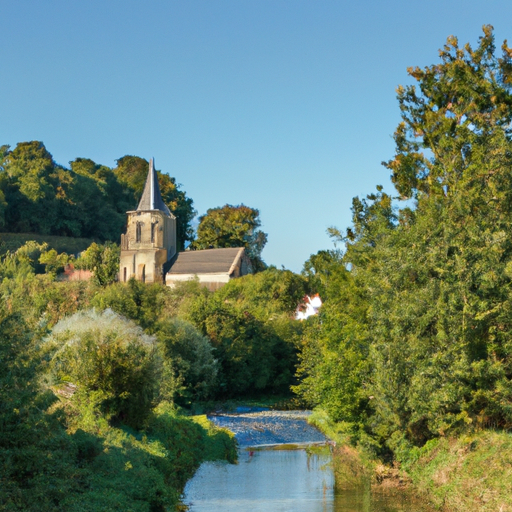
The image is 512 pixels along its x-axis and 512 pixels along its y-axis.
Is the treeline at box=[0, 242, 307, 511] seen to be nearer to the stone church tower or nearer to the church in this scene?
the church

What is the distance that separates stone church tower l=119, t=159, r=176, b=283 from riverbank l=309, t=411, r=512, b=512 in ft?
212

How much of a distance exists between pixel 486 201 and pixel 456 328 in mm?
4627

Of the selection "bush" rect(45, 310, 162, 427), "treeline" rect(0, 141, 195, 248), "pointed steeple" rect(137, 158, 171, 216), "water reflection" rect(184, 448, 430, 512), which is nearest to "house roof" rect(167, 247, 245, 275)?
"pointed steeple" rect(137, 158, 171, 216)

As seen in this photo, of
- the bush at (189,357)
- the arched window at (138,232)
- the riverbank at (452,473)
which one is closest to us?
the riverbank at (452,473)

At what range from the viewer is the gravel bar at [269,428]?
40375 millimetres

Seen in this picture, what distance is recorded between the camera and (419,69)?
30438 millimetres

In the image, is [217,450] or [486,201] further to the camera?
[217,450]

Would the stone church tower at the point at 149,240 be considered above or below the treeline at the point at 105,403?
above

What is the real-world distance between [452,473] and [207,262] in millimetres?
69563

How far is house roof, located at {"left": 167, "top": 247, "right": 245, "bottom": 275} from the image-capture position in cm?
8881

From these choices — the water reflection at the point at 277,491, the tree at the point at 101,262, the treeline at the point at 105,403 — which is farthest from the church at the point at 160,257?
the water reflection at the point at 277,491

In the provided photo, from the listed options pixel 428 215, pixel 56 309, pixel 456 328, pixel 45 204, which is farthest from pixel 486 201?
pixel 45 204

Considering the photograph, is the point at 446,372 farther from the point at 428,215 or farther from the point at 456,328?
the point at 428,215

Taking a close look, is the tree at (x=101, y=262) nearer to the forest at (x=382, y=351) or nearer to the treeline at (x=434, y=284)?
the forest at (x=382, y=351)
